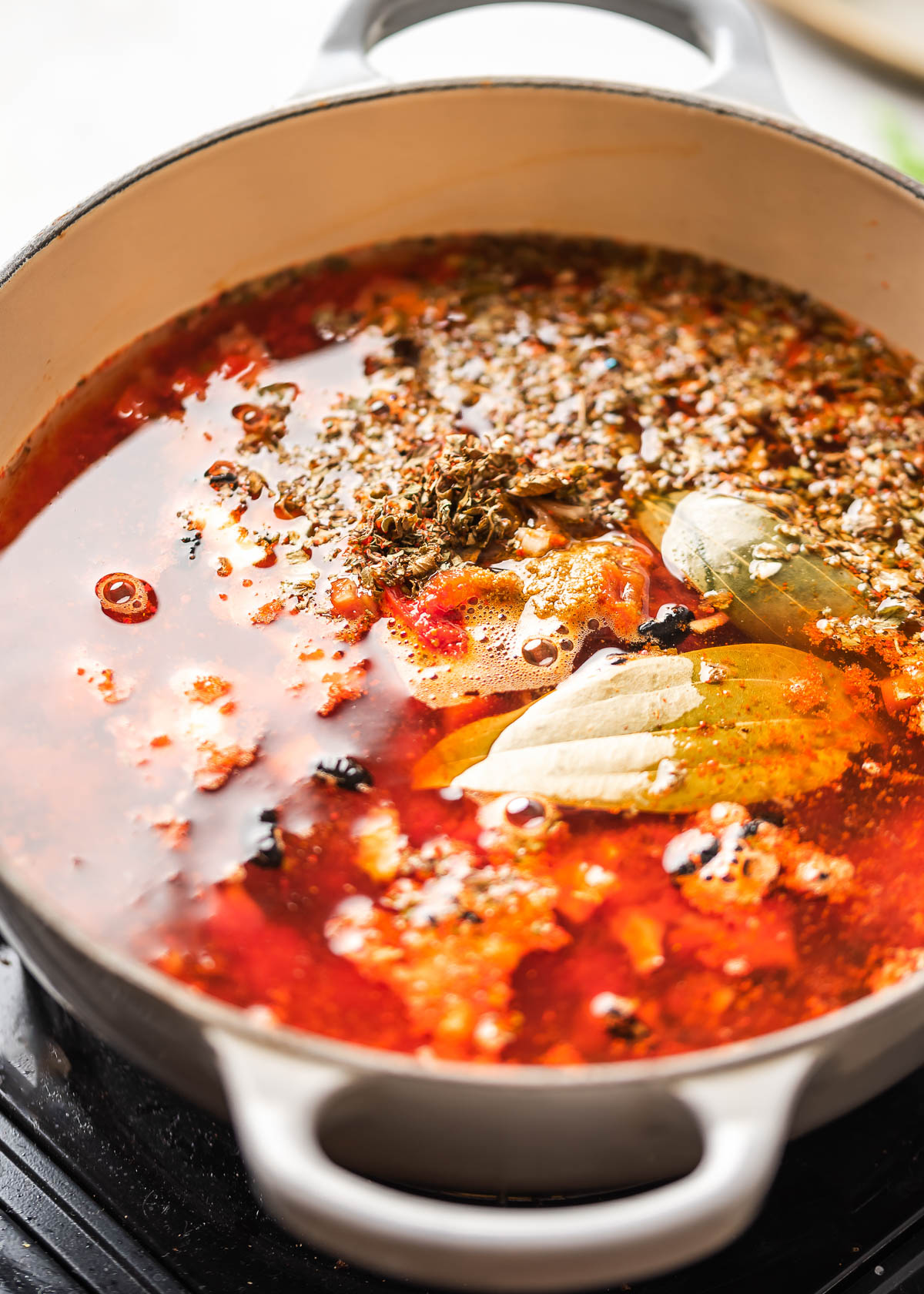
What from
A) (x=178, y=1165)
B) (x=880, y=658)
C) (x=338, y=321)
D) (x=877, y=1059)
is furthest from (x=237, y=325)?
(x=877, y=1059)

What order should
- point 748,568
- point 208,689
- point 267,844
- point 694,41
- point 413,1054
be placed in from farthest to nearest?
point 694,41, point 748,568, point 208,689, point 267,844, point 413,1054

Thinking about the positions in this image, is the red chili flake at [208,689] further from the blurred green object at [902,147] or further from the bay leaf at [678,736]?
the blurred green object at [902,147]

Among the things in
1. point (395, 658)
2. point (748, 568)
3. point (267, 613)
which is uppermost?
point (267, 613)

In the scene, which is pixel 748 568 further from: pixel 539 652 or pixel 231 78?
pixel 231 78

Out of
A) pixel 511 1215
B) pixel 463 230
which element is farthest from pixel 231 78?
pixel 511 1215

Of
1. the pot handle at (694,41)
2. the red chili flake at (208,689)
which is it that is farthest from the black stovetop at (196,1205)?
the pot handle at (694,41)

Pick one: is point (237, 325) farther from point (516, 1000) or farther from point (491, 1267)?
point (491, 1267)

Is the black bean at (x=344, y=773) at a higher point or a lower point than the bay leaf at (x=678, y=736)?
higher
